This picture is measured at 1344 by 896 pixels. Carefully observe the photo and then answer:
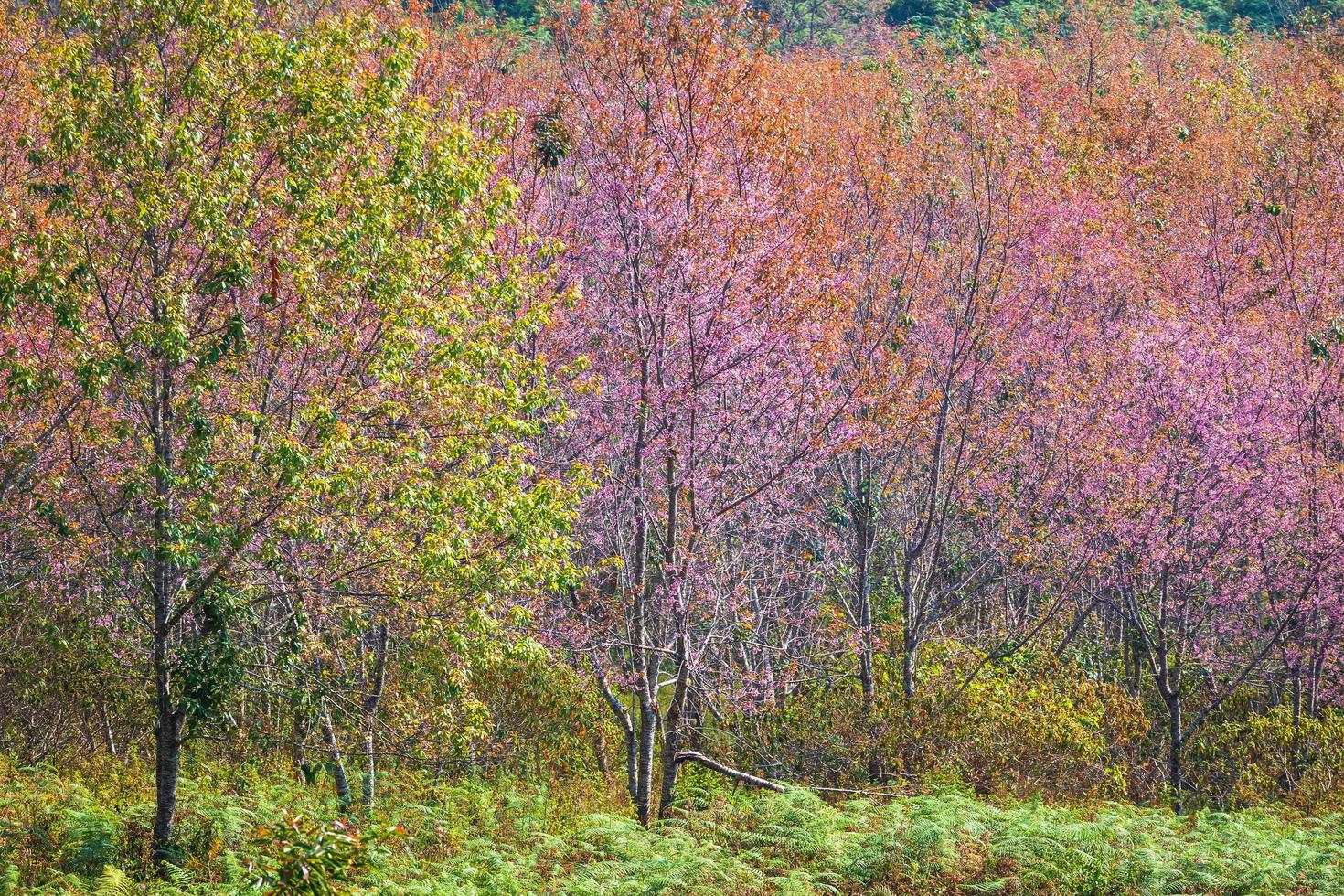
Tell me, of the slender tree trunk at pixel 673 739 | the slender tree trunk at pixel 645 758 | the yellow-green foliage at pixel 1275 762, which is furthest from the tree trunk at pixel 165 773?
the yellow-green foliage at pixel 1275 762

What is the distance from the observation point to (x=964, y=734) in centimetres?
1788

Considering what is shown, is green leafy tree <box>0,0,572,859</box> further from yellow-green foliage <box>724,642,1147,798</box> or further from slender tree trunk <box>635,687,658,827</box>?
yellow-green foliage <box>724,642,1147,798</box>

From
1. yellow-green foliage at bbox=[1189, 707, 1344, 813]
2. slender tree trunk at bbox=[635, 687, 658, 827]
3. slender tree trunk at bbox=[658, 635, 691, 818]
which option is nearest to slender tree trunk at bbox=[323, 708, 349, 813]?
slender tree trunk at bbox=[635, 687, 658, 827]

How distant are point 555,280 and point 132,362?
9.24 metres

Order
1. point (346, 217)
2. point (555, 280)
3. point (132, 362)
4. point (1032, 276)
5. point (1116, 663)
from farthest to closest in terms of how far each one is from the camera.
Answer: point (1116, 663)
point (1032, 276)
point (555, 280)
point (346, 217)
point (132, 362)

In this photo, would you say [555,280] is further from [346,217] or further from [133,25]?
[133,25]

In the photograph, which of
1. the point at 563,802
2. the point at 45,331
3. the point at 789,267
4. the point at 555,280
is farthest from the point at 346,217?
the point at 563,802

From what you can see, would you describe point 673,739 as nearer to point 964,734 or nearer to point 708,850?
point 708,850

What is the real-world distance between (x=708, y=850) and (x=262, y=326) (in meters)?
7.37

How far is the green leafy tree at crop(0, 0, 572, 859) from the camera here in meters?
10.5

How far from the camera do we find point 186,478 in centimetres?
1048

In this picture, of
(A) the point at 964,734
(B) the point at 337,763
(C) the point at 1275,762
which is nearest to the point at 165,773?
(B) the point at 337,763

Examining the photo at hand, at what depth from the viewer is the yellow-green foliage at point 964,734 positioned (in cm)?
1777

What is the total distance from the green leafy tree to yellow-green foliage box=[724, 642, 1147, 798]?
8.05 m
